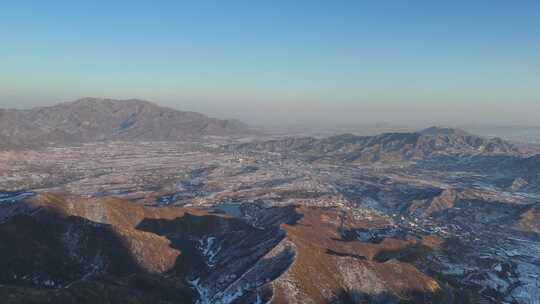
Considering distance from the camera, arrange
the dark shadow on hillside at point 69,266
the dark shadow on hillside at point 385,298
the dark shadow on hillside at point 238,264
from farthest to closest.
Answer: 1. the dark shadow on hillside at point 238,264
2. the dark shadow on hillside at point 385,298
3. the dark shadow on hillside at point 69,266

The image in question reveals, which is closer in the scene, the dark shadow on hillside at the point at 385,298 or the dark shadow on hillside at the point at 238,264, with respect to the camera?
the dark shadow on hillside at the point at 385,298

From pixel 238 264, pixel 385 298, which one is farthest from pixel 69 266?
pixel 385 298

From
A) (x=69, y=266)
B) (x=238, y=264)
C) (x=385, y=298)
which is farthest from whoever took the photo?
(x=238, y=264)

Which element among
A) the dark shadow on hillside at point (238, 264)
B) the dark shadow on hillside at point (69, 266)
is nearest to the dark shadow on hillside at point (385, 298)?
the dark shadow on hillside at point (238, 264)

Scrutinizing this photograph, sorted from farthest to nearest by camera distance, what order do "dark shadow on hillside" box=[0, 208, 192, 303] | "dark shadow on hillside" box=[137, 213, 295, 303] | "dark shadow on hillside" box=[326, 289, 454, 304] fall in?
"dark shadow on hillside" box=[137, 213, 295, 303], "dark shadow on hillside" box=[326, 289, 454, 304], "dark shadow on hillside" box=[0, 208, 192, 303]

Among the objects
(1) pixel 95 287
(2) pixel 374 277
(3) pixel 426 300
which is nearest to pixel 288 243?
(2) pixel 374 277

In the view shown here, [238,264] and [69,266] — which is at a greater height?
[238,264]

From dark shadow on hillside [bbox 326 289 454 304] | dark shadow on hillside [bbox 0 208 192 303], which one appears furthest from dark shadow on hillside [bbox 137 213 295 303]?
dark shadow on hillside [bbox 326 289 454 304]

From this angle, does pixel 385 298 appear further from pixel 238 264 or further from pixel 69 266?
pixel 69 266

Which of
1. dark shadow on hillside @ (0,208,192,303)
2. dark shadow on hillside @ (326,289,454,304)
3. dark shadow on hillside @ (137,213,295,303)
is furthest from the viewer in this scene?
dark shadow on hillside @ (137,213,295,303)

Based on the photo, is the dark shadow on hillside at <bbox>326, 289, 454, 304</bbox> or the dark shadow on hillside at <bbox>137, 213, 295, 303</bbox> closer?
the dark shadow on hillside at <bbox>326, 289, 454, 304</bbox>

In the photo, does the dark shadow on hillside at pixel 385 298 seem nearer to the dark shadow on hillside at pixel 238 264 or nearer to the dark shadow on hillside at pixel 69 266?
the dark shadow on hillside at pixel 238 264

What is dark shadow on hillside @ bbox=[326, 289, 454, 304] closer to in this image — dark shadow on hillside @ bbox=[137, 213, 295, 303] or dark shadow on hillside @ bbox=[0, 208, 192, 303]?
dark shadow on hillside @ bbox=[137, 213, 295, 303]
